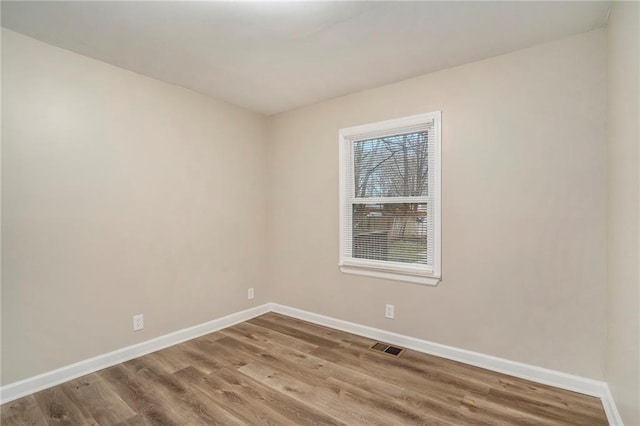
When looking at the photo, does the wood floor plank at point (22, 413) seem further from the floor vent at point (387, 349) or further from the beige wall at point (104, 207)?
the floor vent at point (387, 349)

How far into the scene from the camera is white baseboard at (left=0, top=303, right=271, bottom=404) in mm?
2086

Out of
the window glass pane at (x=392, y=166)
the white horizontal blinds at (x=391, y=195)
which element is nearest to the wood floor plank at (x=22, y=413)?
the white horizontal blinds at (x=391, y=195)

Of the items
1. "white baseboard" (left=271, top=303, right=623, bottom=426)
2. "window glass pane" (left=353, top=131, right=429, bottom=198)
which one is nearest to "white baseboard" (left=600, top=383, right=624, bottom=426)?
"white baseboard" (left=271, top=303, right=623, bottom=426)

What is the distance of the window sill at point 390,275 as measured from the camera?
2.73 m

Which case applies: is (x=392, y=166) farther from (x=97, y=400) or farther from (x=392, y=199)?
(x=97, y=400)

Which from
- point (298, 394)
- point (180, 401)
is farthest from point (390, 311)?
point (180, 401)

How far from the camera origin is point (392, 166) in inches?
118

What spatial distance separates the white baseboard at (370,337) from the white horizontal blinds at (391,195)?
75cm

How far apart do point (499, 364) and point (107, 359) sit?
3.14 metres

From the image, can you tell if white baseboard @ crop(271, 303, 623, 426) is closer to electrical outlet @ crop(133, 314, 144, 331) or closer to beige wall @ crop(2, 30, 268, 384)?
beige wall @ crop(2, 30, 268, 384)

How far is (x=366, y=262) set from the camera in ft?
10.3

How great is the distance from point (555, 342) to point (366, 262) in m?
1.58

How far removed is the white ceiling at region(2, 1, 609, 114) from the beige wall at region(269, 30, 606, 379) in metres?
0.25

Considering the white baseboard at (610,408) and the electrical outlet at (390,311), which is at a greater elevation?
the electrical outlet at (390,311)
